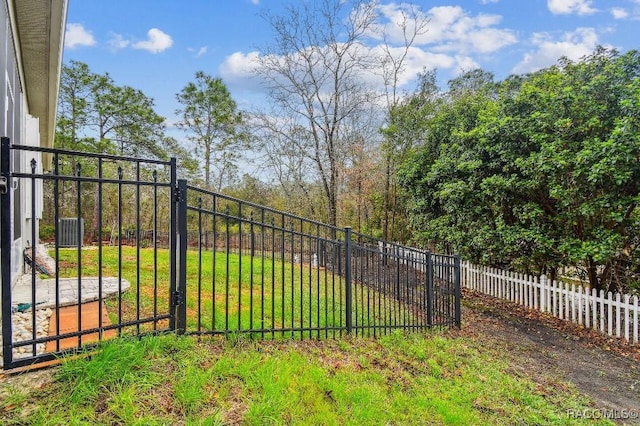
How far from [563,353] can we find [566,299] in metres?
2.11

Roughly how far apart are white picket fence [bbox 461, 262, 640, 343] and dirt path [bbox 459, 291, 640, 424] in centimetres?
23

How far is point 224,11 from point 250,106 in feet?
10.0

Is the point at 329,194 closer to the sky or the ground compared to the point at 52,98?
closer to the ground

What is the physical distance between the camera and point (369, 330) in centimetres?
440

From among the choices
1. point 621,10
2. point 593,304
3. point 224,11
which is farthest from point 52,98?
point 621,10

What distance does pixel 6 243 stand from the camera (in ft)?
6.48

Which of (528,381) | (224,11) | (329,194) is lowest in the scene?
(528,381)

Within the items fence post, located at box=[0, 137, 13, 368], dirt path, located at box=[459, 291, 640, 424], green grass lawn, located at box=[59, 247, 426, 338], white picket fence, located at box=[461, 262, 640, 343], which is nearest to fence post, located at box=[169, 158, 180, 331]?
green grass lawn, located at box=[59, 247, 426, 338]

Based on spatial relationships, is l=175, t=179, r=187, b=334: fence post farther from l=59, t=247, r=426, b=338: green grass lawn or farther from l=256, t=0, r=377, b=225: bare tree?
l=256, t=0, r=377, b=225: bare tree

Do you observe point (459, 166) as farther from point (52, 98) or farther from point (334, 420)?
point (52, 98)

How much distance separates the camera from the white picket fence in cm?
588

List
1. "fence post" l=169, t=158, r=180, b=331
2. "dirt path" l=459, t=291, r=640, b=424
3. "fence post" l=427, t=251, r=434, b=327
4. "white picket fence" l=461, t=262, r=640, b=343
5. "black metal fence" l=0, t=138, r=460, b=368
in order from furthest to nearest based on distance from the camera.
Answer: "white picket fence" l=461, t=262, r=640, b=343 → "fence post" l=427, t=251, r=434, b=327 → "dirt path" l=459, t=291, r=640, b=424 → "fence post" l=169, t=158, r=180, b=331 → "black metal fence" l=0, t=138, r=460, b=368

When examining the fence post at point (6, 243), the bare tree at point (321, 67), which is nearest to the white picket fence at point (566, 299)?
the bare tree at point (321, 67)

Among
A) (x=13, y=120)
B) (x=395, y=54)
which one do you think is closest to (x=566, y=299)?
(x=395, y=54)
